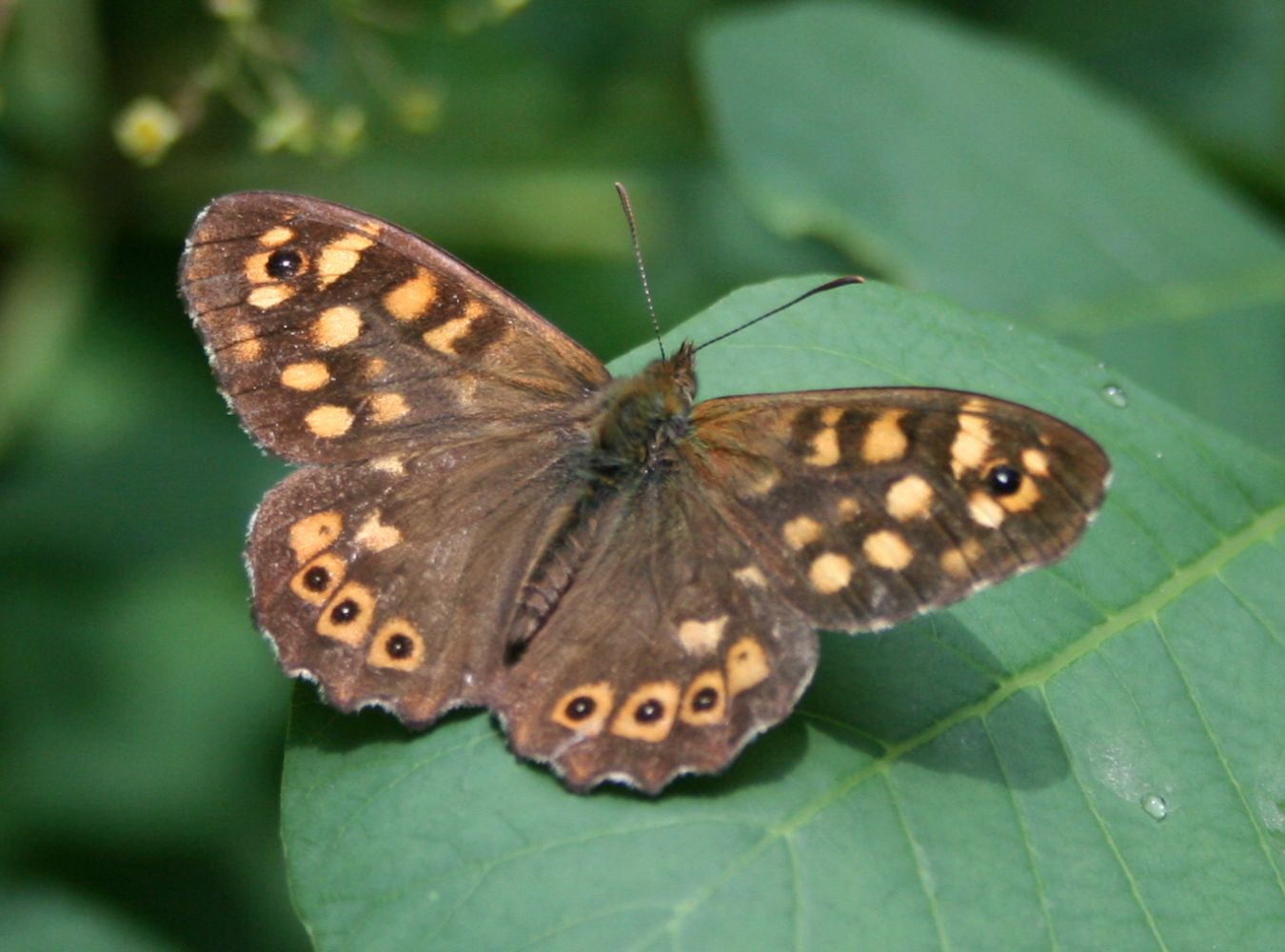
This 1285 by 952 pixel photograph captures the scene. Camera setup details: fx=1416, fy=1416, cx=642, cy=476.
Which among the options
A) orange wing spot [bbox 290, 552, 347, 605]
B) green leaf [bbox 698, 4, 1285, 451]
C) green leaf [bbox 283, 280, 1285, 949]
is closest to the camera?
green leaf [bbox 283, 280, 1285, 949]

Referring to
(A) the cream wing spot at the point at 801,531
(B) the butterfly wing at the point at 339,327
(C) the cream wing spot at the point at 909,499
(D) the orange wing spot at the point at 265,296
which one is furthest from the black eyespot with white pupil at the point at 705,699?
(D) the orange wing spot at the point at 265,296

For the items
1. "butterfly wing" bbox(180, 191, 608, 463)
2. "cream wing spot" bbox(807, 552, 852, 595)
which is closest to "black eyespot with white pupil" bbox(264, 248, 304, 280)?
"butterfly wing" bbox(180, 191, 608, 463)

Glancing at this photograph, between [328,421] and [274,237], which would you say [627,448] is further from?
[274,237]

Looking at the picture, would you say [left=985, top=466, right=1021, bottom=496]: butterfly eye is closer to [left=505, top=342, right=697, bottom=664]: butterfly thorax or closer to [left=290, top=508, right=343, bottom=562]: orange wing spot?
[left=505, top=342, right=697, bottom=664]: butterfly thorax

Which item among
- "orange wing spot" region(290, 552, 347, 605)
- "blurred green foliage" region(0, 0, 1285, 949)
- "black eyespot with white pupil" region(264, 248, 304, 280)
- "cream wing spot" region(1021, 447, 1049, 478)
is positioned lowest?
"blurred green foliage" region(0, 0, 1285, 949)

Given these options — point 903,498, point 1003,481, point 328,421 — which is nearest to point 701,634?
point 903,498

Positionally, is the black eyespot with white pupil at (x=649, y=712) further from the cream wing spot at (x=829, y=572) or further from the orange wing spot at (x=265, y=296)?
the orange wing spot at (x=265, y=296)
